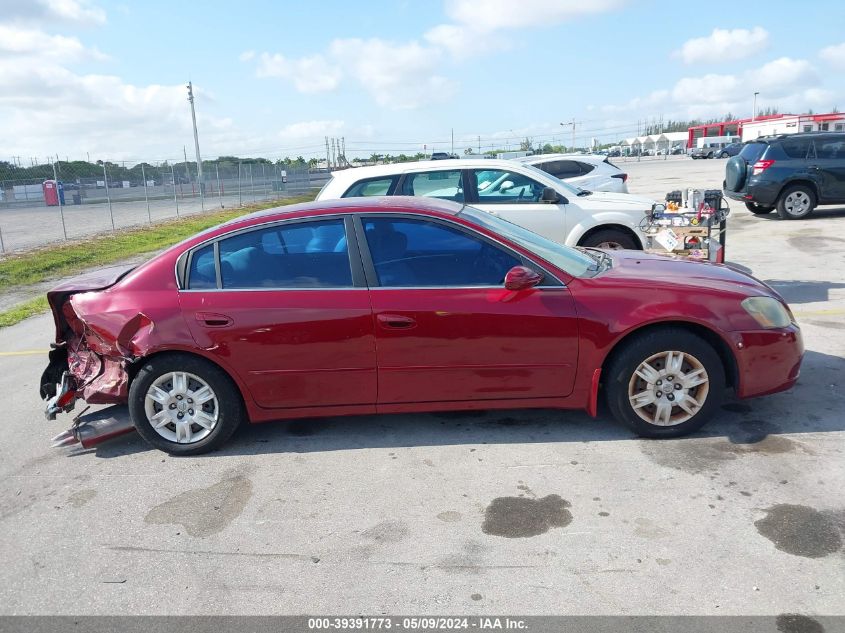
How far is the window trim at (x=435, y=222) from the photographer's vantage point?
169 inches

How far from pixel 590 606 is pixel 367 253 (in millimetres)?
2491

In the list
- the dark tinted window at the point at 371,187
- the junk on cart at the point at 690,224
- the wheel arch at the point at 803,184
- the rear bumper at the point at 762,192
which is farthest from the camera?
the rear bumper at the point at 762,192

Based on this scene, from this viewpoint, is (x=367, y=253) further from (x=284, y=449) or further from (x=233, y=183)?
(x=233, y=183)

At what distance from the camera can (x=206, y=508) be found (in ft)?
12.6

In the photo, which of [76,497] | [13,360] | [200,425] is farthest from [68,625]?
[13,360]

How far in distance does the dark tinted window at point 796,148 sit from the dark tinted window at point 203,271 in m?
13.7

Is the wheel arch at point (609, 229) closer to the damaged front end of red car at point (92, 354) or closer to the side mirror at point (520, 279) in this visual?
the side mirror at point (520, 279)

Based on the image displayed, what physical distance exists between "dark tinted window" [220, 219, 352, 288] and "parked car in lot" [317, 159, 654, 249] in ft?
12.7

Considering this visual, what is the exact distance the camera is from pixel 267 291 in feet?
14.3

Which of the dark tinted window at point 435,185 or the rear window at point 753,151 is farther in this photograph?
the rear window at point 753,151

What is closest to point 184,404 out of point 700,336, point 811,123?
point 700,336

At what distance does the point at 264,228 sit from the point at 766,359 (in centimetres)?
334

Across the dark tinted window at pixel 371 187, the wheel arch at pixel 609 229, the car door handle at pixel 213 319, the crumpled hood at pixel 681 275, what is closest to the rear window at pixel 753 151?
the wheel arch at pixel 609 229

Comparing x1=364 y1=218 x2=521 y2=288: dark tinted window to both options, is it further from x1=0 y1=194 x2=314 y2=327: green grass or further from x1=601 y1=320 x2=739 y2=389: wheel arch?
x1=0 y1=194 x2=314 y2=327: green grass
